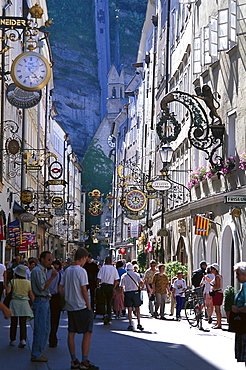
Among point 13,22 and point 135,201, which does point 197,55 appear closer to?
point 13,22

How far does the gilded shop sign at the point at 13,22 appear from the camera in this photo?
55.3 ft

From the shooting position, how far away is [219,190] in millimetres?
23984

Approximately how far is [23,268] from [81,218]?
101110mm

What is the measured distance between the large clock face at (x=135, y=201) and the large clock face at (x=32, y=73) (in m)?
21.6

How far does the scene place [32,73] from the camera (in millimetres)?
17641

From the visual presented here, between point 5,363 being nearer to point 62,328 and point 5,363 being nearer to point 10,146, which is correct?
point 62,328

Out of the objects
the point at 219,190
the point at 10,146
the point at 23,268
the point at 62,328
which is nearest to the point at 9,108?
the point at 10,146

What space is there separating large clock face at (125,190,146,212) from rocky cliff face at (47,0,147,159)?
294 feet

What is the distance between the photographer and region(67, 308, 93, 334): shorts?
11664 mm

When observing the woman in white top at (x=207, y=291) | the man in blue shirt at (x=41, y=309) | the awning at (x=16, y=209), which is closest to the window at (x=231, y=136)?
the woman in white top at (x=207, y=291)

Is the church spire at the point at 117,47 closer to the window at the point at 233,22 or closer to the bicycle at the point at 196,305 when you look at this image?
the window at the point at 233,22

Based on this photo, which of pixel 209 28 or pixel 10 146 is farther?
pixel 10 146

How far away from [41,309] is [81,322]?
3.95 ft

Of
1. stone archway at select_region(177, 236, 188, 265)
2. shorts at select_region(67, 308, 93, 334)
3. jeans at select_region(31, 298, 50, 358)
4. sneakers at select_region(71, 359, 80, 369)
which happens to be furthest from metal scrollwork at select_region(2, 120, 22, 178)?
sneakers at select_region(71, 359, 80, 369)
